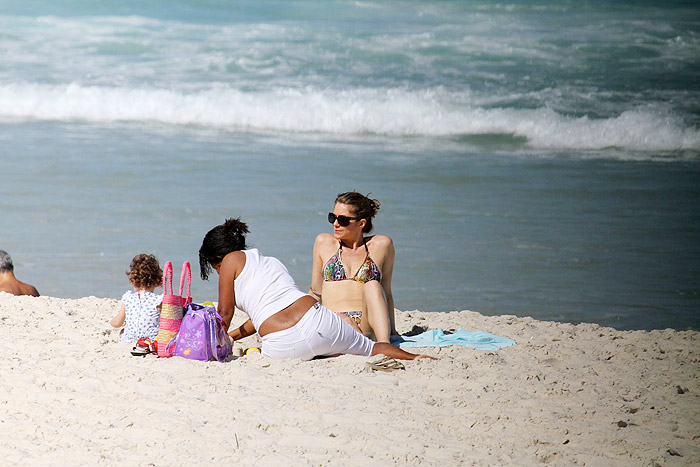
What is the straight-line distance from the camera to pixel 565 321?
253 inches

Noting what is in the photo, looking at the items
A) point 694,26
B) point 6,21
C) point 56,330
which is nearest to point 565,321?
point 56,330

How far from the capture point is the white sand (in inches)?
136

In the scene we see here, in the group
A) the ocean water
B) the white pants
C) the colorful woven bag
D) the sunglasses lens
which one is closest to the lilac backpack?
the colorful woven bag

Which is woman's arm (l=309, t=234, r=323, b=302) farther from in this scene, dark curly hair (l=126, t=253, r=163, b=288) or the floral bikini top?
dark curly hair (l=126, t=253, r=163, b=288)

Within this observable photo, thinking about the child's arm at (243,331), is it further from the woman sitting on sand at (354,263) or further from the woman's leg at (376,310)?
the woman's leg at (376,310)

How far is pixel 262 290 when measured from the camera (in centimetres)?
474

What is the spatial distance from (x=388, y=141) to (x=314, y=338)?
10617 millimetres

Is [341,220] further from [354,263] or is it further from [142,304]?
[142,304]

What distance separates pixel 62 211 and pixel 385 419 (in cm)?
660

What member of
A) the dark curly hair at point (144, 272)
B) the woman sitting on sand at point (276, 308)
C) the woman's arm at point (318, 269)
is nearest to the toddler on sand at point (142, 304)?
the dark curly hair at point (144, 272)

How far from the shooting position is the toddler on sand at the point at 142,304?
16.4ft

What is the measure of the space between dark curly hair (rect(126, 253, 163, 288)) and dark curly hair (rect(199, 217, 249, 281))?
0.35 metres

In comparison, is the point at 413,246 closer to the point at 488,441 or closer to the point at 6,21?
the point at 488,441

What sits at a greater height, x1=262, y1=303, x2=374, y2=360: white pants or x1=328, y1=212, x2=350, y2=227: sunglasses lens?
x1=328, y1=212, x2=350, y2=227: sunglasses lens
